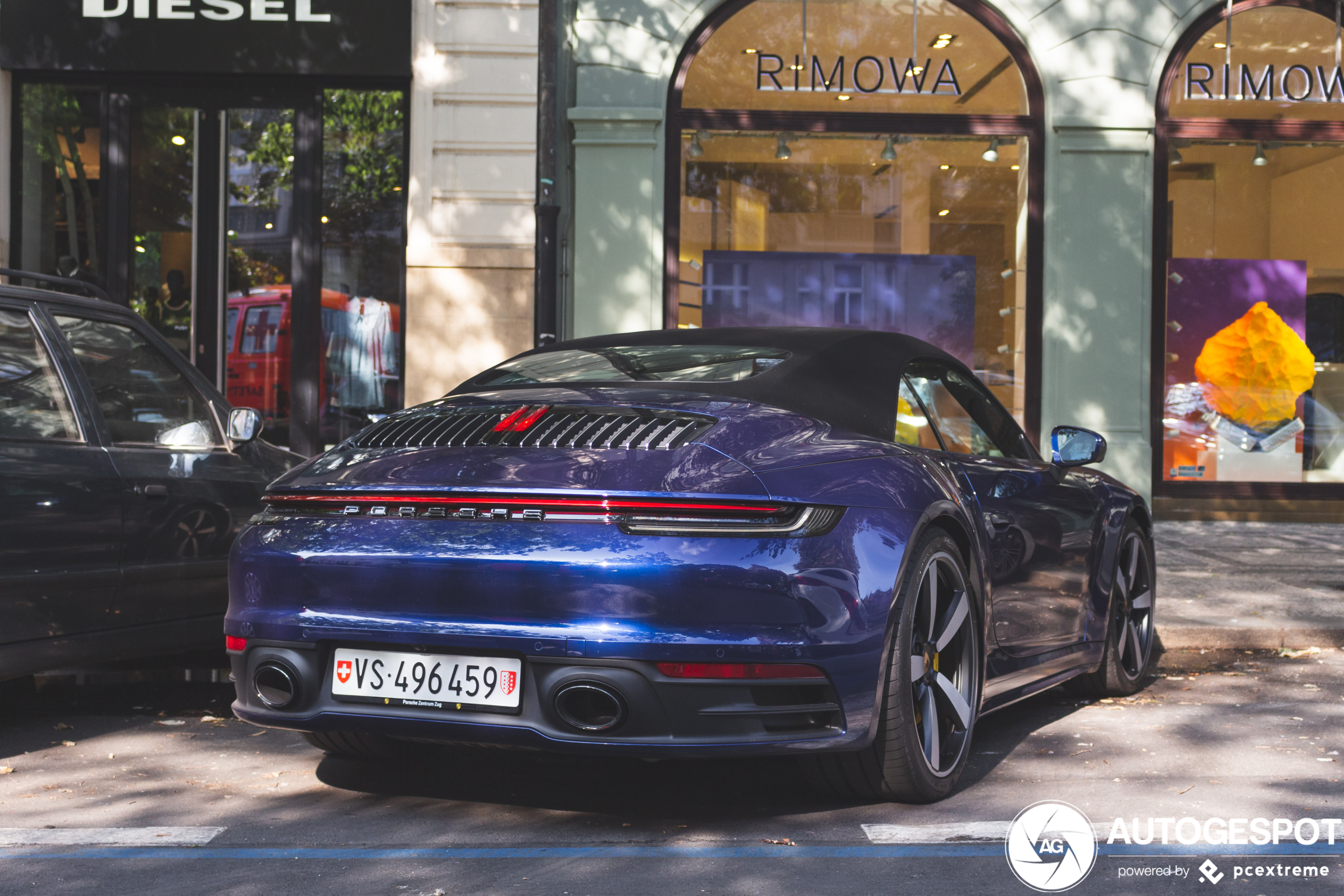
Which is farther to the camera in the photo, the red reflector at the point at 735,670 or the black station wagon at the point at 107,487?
the black station wagon at the point at 107,487

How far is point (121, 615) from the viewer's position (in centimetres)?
500

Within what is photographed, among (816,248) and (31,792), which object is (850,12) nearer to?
(816,248)

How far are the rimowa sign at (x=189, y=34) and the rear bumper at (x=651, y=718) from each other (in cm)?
963

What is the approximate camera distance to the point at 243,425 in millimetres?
5496

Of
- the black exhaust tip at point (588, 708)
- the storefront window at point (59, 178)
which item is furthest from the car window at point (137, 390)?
the storefront window at point (59, 178)

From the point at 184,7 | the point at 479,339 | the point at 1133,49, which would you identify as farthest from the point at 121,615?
the point at 1133,49

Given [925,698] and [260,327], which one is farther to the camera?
[260,327]

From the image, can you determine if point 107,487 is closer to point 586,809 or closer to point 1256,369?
point 586,809

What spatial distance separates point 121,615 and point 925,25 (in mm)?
9863

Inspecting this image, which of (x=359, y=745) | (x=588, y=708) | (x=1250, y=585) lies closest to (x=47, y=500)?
(x=359, y=745)

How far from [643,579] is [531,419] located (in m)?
0.70

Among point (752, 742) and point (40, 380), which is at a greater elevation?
point (40, 380)

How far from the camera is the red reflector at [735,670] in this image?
3.31 metres

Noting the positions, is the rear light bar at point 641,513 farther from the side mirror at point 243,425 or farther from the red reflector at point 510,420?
the side mirror at point 243,425
